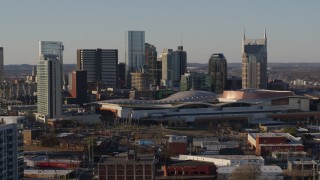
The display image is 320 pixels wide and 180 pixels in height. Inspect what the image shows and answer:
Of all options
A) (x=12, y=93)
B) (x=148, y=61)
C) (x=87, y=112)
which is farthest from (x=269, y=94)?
(x=148, y=61)

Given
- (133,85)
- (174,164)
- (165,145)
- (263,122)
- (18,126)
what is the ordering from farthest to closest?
1. (133,85)
2. (263,122)
3. (165,145)
4. (174,164)
5. (18,126)

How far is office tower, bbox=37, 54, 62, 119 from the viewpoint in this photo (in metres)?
31.8

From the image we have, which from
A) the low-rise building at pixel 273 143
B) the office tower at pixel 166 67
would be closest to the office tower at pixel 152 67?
the office tower at pixel 166 67

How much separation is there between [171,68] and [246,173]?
37277mm

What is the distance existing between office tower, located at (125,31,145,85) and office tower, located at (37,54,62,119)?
31.0m

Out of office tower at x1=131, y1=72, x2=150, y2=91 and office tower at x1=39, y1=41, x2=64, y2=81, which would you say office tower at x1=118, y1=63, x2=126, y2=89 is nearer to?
office tower at x1=131, y1=72, x2=150, y2=91

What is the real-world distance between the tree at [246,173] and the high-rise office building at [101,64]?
3482 centimetres

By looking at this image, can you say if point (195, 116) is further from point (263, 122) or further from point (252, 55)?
point (252, 55)

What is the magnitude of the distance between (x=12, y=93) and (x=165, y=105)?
13.5 meters

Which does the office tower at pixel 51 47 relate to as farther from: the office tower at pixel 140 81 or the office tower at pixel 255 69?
the office tower at pixel 255 69

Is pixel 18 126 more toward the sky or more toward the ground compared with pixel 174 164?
more toward the sky

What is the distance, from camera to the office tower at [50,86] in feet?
104

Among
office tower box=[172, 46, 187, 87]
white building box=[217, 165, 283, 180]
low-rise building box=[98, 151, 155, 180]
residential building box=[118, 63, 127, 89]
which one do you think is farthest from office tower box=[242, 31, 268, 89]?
low-rise building box=[98, 151, 155, 180]

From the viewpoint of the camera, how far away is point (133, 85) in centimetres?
5094
